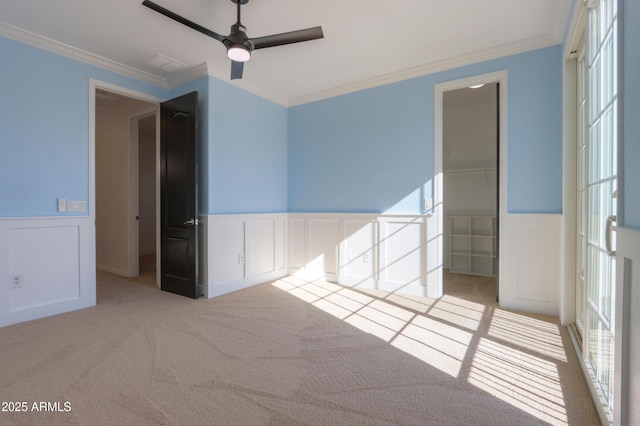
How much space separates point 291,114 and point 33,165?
300 centimetres

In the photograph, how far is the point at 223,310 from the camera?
2945 millimetres

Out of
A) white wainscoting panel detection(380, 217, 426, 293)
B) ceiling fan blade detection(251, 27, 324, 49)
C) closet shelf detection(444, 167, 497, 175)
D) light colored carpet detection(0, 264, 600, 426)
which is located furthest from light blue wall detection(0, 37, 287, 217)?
closet shelf detection(444, 167, 497, 175)

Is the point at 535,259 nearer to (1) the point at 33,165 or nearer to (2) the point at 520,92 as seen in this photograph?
(2) the point at 520,92

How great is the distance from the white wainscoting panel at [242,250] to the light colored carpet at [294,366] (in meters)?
0.46

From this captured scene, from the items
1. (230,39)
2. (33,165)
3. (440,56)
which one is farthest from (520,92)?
(33,165)

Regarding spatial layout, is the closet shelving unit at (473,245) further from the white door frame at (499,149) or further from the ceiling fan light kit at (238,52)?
the ceiling fan light kit at (238,52)

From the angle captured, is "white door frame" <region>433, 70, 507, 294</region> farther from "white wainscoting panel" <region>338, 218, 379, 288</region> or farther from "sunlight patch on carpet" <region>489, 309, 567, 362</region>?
"white wainscoting panel" <region>338, 218, 379, 288</region>

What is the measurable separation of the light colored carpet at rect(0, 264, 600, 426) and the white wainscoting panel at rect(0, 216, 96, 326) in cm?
15

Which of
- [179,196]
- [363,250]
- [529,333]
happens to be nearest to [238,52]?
[179,196]

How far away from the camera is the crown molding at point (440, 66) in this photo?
283 centimetres

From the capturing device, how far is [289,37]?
7.38 ft

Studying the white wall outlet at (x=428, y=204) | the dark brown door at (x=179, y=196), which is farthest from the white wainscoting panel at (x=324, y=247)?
the dark brown door at (x=179, y=196)

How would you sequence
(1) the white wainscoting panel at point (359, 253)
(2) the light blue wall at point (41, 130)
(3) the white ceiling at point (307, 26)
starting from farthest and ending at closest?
(1) the white wainscoting panel at point (359, 253)
(2) the light blue wall at point (41, 130)
(3) the white ceiling at point (307, 26)

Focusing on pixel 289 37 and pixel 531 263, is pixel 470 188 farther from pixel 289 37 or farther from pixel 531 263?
pixel 289 37
